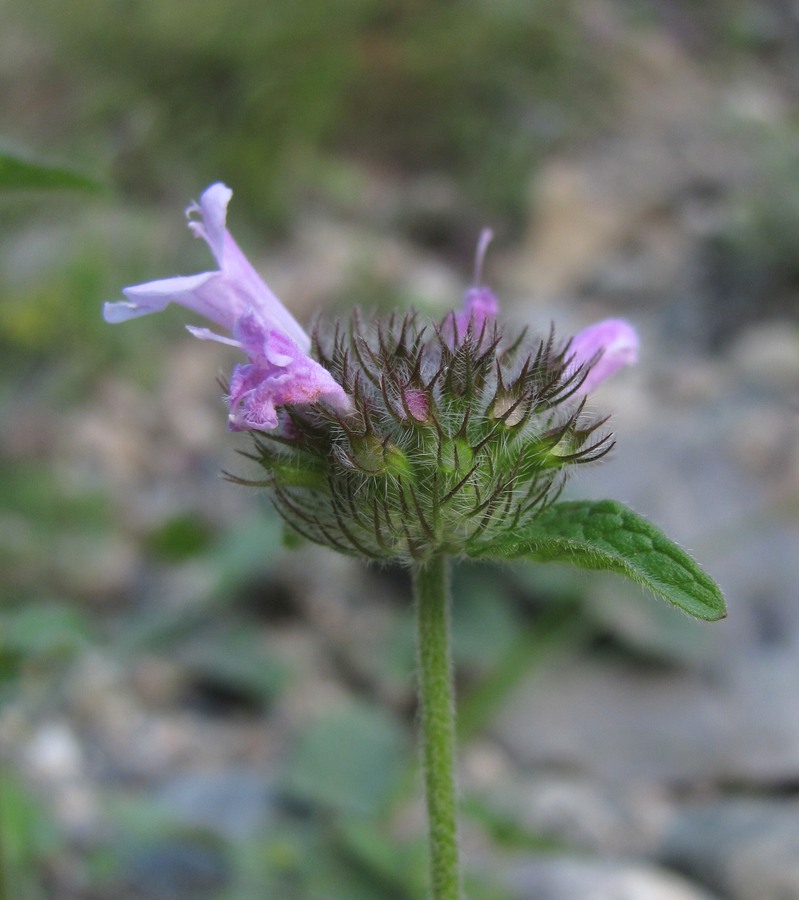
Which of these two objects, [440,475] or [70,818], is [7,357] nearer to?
[70,818]

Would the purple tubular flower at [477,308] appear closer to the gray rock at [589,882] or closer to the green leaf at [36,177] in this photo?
the green leaf at [36,177]

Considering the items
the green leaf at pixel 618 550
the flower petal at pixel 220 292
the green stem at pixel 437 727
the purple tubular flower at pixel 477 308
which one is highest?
the purple tubular flower at pixel 477 308

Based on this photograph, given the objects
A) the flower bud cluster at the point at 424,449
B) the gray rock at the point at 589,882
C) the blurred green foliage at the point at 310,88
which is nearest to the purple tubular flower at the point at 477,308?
the flower bud cluster at the point at 424,449

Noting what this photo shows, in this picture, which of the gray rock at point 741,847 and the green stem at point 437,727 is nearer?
the green stem at point 437,727

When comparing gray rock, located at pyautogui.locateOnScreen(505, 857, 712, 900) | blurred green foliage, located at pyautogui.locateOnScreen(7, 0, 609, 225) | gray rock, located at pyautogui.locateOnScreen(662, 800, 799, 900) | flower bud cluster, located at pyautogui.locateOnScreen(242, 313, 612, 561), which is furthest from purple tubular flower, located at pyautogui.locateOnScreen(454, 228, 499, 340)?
blurred green foliage, located at pyautogui.locateOnScreen(7, 0, 609, 225)

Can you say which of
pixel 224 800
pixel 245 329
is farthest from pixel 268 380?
pixel 224 800

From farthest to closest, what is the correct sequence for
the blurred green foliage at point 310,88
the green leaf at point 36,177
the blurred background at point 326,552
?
the blurred green foliage at point 310,88 < the blurred background at point 326,552 < the green leaf at point 36,177
